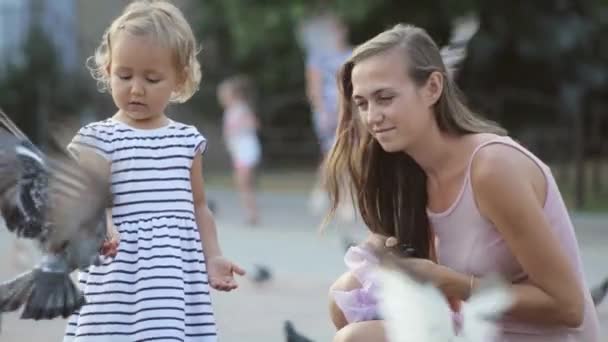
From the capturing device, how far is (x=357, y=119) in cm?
348

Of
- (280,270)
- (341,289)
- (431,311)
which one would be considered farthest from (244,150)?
(431,311)

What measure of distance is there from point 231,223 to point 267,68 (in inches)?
297

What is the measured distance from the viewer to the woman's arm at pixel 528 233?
3029mm

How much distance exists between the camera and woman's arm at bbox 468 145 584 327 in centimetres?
303

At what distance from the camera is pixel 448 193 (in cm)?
333

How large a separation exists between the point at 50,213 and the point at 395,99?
1.01 m

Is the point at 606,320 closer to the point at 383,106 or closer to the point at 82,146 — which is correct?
Result: the point at 383,106

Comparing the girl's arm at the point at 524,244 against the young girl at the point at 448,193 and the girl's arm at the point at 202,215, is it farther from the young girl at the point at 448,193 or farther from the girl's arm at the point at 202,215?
the girl's arm at the point at 202,215

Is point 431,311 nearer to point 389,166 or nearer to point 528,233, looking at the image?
point 528,233

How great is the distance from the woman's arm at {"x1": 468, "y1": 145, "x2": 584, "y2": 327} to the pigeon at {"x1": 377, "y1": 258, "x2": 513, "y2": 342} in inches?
6.7

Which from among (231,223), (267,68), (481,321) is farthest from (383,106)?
(267,68)

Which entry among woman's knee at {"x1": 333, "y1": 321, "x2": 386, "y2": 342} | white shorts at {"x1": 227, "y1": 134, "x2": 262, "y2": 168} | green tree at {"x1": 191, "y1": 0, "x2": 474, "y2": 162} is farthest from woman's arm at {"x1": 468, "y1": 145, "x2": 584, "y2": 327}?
green tree at {"x1": 191, "y1": 0, "x2": 474, "y2": 162}

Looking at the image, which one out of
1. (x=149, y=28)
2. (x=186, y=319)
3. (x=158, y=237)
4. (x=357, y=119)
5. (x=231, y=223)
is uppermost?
(x=149, y=28)

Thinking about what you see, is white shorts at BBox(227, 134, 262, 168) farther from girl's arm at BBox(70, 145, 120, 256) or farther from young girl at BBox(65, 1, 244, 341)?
girl's arm at BBox(70, 145, 120, 256)
